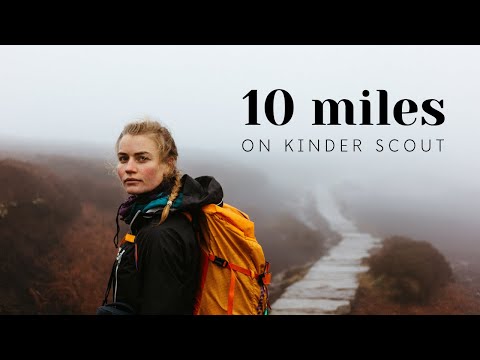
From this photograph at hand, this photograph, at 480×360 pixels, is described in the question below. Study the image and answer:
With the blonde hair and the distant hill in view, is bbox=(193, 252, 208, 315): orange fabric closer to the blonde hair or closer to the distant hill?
the blonde hair

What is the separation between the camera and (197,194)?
264cm

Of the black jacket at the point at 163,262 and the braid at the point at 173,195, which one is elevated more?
the braid at the point at 173,195

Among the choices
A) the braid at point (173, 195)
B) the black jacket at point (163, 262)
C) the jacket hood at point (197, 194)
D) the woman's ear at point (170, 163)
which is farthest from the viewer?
the woman's ear at point (170, 163)

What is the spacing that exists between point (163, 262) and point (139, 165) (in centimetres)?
63

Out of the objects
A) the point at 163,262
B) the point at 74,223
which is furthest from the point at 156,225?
the point at 74,223

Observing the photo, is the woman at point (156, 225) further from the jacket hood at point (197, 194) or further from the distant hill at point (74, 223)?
Result: the distant hill at point (74, 223)

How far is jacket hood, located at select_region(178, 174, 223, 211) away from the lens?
8.25 ft

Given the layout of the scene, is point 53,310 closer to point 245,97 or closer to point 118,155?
point 245,97

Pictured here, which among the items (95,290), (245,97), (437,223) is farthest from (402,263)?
(95,290)

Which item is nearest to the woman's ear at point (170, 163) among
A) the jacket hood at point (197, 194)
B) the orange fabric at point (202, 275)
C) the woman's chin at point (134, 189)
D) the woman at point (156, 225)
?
the woman at point (156, 225)

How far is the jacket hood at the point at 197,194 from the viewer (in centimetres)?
252

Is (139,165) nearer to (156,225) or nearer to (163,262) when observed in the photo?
(156,225)

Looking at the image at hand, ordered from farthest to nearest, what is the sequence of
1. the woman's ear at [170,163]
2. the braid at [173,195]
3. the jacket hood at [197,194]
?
1. the woman's ear at [170,163]
2. the jacket hood at [197,194]
3. the braid at [173,195]

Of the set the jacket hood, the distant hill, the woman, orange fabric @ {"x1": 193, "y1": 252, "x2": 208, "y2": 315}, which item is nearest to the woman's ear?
the woman
